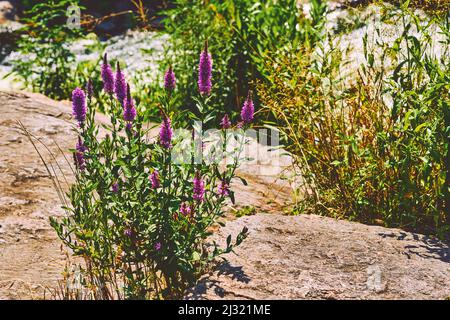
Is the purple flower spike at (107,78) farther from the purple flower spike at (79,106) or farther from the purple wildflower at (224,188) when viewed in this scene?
the purple wildflower at (224,188)

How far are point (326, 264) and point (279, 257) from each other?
0.75 feet

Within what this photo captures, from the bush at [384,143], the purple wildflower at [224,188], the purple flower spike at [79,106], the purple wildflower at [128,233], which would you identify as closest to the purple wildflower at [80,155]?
the purple flower spike at [79,106]

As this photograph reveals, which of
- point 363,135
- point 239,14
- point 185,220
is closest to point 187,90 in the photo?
point 239,14

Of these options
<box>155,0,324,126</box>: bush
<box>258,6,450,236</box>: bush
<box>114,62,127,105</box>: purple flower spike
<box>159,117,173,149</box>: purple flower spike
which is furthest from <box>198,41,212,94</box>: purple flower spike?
<box>155,0,324,126</box>: bush

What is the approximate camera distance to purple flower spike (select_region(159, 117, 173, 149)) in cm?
267

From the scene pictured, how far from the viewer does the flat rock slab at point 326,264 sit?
285 centimetres

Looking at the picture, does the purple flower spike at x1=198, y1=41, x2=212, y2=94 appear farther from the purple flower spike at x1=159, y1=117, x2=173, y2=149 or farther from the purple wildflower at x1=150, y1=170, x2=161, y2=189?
the purple wildflower at x1=150, y1=170, x2=161, y2=189

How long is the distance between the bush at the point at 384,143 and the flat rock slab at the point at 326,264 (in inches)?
9.2

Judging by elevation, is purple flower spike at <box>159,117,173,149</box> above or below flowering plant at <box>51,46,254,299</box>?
above

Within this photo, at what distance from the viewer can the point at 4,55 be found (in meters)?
8.79

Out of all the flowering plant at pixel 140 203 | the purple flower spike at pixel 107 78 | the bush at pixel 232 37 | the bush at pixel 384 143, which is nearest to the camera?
the flowering plant at pixel 140 203

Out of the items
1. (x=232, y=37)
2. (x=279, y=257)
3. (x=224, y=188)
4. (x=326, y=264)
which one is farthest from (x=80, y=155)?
(x=232, y=37)

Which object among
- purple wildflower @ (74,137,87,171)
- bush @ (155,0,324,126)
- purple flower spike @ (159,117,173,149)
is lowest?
purple wildflower @ (74,137,87,171)

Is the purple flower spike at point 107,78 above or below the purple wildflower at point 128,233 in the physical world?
above
